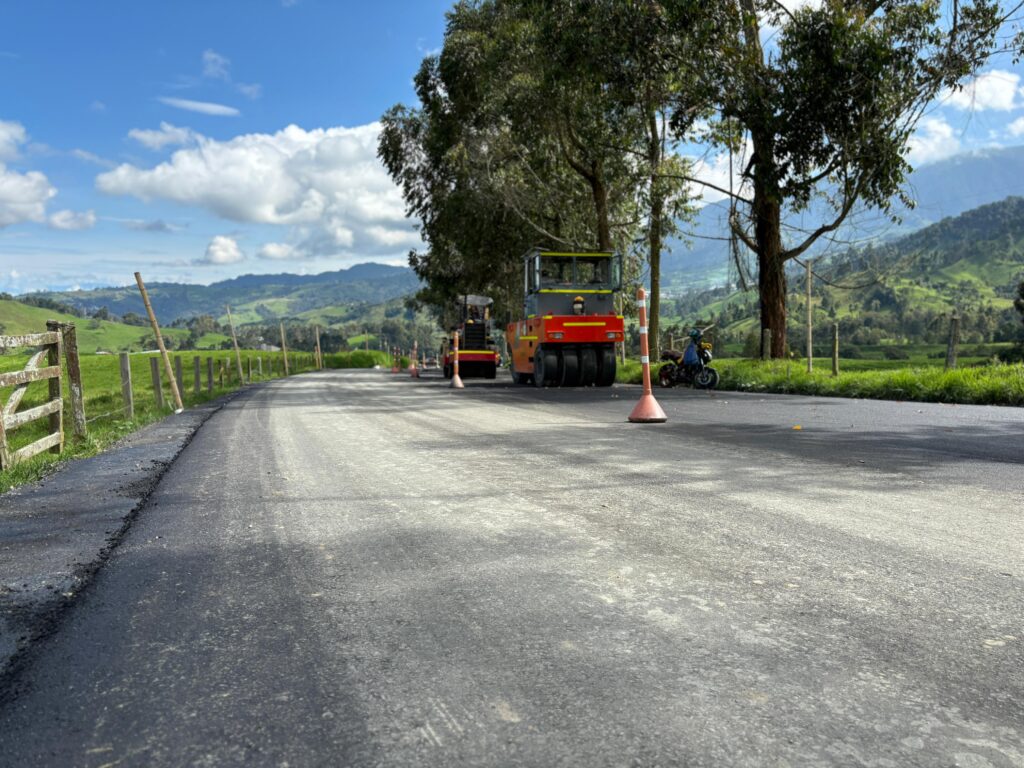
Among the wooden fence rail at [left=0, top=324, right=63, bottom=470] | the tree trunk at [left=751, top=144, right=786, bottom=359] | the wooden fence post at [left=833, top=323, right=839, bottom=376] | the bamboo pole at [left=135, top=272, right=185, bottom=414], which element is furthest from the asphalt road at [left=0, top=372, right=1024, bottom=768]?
the tree trunk at [left=751, top=144, right=786, bottom=359]

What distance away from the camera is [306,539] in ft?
12.7

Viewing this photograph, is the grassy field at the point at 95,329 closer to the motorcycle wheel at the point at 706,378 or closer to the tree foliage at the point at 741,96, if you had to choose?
the tree foliage at the point at 741,96

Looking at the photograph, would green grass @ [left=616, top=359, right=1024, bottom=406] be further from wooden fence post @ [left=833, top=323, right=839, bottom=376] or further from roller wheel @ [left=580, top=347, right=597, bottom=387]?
roller wheel @ [left=580, top=347, right=597, bottom=387]

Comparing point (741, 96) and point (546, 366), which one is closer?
point (741, 96)

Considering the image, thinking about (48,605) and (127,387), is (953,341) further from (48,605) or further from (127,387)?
(48,605)

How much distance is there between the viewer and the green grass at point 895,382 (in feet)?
37.5

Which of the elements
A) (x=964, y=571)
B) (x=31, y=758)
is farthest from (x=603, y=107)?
(x=31, y=758)

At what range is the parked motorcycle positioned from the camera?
53.6 feet

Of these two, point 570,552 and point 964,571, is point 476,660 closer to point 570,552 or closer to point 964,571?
point 570,552

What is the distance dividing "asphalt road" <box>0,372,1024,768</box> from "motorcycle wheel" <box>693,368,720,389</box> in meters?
10.8

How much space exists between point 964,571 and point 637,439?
4.65 meters

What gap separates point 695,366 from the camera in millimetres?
16625

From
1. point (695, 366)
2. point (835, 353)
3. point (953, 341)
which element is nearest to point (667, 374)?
point (695, 366)

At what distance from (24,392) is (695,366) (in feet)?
41.2
